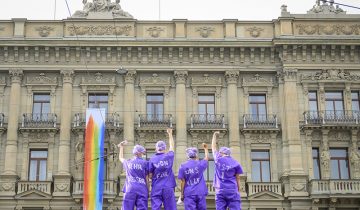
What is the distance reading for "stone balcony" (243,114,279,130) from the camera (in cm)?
3350

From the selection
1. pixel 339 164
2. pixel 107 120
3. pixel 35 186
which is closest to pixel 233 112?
pixel 339 164

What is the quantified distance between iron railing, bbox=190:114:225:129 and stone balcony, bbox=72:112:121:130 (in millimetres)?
4123

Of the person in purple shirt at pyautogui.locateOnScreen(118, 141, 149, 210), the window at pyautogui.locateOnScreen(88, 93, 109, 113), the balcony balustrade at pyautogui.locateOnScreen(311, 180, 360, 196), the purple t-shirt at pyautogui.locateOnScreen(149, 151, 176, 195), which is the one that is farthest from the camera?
the window at pyautogui.locateOnScreen(88, 93, 109, 113)

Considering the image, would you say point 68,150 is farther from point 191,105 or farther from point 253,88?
point 253,88

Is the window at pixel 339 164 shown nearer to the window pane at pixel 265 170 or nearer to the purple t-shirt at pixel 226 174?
the window pane at pixel 265 170

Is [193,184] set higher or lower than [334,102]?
lower

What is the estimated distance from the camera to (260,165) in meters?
33.4

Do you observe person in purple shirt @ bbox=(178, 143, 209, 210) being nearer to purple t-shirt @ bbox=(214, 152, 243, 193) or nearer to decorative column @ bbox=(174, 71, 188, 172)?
purple t-shirt @ bbox=(214, 152, 243, 193)

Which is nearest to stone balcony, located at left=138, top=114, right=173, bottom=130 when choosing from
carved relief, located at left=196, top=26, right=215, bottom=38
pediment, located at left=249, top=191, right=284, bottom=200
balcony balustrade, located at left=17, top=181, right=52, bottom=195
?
carved relief, located at left=196, top=26, right=215, bottom=38

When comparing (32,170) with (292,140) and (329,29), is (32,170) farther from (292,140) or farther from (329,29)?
(329,29)

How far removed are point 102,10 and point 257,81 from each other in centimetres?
996

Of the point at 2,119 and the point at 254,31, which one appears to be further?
the point at 254,31

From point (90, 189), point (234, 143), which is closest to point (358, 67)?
point (234, 143)

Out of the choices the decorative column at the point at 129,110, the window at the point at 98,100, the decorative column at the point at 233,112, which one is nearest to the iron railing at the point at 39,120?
the window at the point at 98,100
